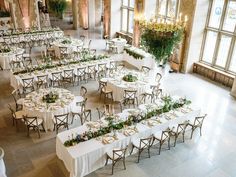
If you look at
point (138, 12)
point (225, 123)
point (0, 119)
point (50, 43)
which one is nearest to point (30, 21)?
point (50, 43)

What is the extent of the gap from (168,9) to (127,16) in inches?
167

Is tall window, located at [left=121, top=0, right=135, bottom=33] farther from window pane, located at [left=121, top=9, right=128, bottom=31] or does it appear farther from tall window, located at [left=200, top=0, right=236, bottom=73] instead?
tall window, located at [left=200, top=0, right=236, bottom=73]

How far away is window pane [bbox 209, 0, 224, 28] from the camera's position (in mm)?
13371

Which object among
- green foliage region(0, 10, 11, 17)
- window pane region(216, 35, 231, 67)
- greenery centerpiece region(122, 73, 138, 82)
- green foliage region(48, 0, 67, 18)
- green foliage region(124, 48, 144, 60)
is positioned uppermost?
green foliage region(48, 0, 67, 18)

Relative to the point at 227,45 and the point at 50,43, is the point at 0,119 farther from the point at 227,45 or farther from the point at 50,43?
the point at 227,45

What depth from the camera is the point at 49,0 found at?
2558cm

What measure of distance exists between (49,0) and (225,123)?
69.0 ft

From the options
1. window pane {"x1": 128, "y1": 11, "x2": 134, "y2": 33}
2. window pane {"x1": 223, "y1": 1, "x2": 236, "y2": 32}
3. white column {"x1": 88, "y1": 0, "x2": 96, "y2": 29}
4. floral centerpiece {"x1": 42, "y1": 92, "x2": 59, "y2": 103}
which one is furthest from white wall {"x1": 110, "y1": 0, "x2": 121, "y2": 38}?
floral centerpiece {"x1": 42, "y1": 92, "x2": 59, "y2": 103}

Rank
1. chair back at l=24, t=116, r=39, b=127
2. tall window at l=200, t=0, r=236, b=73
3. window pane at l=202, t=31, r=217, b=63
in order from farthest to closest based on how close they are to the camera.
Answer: window pane at l=202, t=31, r=217, b=63, tall window at l=200, t=0, r=236, b=73, chair back at l=24, t=116, r=39, b=127

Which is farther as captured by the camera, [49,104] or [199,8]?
[199,8]

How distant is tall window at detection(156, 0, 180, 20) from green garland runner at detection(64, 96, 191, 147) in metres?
7.53

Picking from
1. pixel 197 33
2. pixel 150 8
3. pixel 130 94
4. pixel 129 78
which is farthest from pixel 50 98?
pixel 150 8

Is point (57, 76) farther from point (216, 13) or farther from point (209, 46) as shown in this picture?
point (216, 13)

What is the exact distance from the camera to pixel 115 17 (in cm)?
2016
